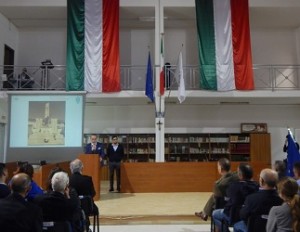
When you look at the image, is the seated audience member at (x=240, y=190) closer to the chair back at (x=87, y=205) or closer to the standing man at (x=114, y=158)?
the chair back at (x=87, y=205)

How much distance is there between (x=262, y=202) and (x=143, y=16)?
9780 millimetres

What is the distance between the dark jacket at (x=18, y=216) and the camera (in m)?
2.62

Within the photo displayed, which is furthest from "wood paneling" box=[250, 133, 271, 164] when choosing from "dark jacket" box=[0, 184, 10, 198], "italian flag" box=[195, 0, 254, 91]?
"dark jacket" box=[0, 184, 10, 198]

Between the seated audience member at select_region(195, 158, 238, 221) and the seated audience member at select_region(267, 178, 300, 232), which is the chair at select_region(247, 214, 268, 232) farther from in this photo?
the seated audience member at select_region(195, 158, 238, 221)

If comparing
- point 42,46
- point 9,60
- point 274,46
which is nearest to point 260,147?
point 274,46

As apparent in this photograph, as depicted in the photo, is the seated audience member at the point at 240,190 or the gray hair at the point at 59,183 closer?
the gray hair at the point at 59,183

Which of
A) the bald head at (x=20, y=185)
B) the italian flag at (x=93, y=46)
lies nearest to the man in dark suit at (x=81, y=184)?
the bald head at (x=20, y=185)

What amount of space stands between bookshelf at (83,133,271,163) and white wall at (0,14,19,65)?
4.14m

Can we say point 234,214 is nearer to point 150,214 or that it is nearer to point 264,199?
point 264,199

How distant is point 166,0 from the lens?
11.0 m

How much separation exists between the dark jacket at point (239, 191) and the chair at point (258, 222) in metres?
0.52

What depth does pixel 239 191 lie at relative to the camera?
3.80m

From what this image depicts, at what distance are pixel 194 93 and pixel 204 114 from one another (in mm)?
2319

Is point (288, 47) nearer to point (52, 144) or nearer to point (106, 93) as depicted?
point (106, 93)
